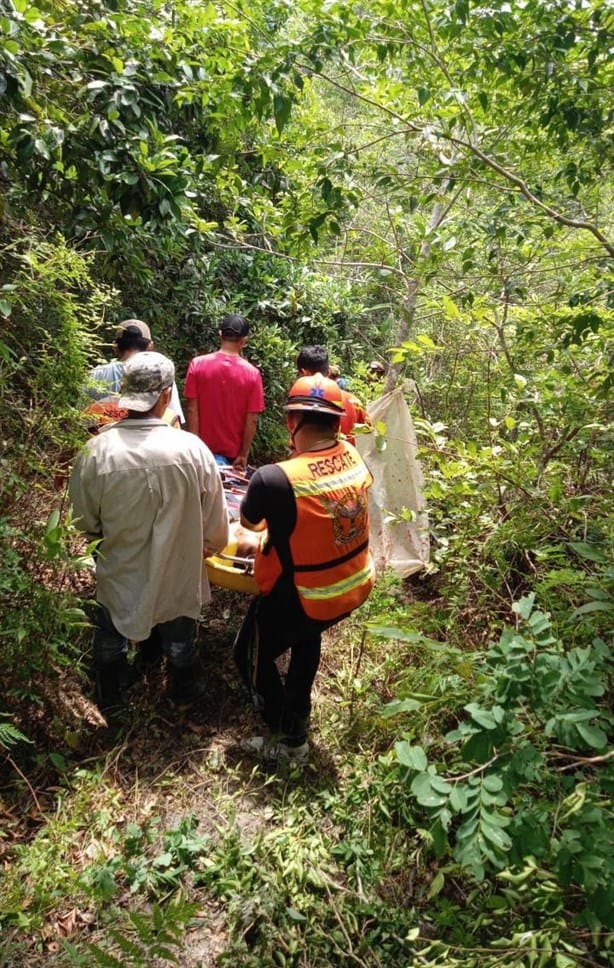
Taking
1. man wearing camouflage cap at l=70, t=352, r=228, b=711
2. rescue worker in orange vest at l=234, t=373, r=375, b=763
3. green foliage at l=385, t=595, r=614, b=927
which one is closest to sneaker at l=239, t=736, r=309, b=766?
rescue worker in orange vest at l=234, t=373, r=375, b=763

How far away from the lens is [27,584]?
2.14 metres

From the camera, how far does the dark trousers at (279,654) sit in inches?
101

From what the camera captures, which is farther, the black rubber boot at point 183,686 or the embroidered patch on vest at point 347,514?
the black rubber boot at point 183,686

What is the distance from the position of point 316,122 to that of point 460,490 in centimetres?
287

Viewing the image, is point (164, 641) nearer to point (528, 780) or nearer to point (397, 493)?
point (528, 780)

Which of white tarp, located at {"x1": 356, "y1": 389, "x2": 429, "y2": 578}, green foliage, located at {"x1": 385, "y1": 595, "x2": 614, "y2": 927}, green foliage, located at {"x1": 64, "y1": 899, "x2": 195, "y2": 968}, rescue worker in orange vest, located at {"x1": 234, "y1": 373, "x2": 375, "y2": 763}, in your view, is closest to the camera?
green foliage, located at {"x1": 385, "y1": 595, "x2": 614, "y2": 927}

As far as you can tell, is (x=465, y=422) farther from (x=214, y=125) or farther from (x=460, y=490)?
(x=214, y=125)

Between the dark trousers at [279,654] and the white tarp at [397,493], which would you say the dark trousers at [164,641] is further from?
the white tarp at [397,493]

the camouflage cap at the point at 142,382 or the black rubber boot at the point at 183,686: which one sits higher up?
the camouflage cap at the point at 142,382

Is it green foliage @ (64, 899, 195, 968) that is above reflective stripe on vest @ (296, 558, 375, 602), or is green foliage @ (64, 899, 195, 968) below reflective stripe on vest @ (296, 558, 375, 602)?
below

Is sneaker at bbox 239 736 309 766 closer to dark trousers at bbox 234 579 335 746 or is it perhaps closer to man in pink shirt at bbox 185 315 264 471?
dark trousers at bbox 234 579 335 746

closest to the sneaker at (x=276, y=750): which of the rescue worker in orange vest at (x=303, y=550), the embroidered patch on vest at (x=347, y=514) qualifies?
the rescue worker in orange vest at (x=303, y=550)

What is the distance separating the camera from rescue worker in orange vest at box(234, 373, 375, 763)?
2.39 metres

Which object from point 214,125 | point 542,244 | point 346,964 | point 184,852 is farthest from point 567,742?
point 214,125
